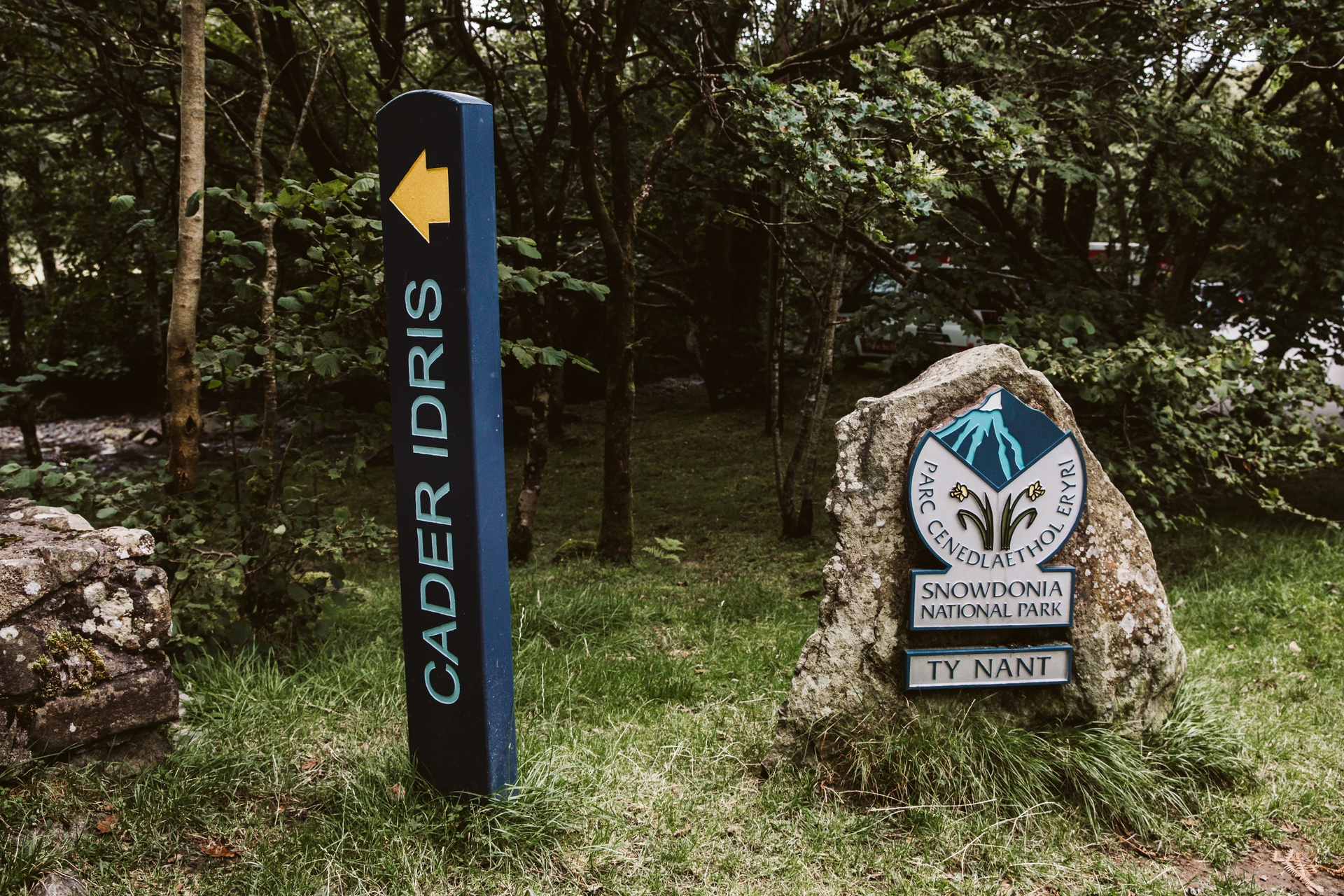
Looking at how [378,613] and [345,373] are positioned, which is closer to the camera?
[345,373]

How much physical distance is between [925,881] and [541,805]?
1194 mm

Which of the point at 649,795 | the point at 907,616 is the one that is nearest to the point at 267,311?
the point at 649,795

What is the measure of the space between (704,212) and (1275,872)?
299 inches

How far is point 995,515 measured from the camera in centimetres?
328

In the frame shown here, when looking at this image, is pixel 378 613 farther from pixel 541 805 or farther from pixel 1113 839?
pixel 1113 839

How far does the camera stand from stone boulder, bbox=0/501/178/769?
2609mm

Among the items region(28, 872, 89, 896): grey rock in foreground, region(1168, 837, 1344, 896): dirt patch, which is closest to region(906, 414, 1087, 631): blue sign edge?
region(1168, 837, 1344, 896): dirt patch

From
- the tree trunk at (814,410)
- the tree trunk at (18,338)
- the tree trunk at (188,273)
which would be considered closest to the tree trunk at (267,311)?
the tree trunk at (188,273)

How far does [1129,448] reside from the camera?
546cm

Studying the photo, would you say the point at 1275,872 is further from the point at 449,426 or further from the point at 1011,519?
the point at 449,426

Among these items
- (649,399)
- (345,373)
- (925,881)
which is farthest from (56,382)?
(925,881)

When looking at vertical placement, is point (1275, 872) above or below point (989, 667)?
below

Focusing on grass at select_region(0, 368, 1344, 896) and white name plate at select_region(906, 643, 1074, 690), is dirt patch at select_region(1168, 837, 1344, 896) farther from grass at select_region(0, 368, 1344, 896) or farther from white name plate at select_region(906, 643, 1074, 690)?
white name plate at select_region(906, 643, 1074, 690)

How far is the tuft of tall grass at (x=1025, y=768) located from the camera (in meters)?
3.02
